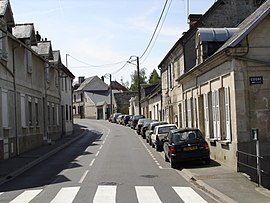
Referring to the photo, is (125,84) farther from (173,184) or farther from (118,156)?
(173,184)

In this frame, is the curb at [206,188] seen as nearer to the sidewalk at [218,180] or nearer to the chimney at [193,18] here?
the sidewalk at [218,180]

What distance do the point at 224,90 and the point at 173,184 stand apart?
548 cm

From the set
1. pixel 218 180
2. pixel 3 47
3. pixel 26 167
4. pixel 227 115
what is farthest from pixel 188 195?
pixel 3 47

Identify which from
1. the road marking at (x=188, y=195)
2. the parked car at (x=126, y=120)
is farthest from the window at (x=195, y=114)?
the parked car at (x=126, y=120)

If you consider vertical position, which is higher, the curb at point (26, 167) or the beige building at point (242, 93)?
the beige building at point (242, 93)

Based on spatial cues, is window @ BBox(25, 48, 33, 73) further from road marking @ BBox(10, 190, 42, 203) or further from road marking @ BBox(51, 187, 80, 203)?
road marking @ BBox(51, 187, 80, 203)

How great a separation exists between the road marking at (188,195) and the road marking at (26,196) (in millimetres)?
4147

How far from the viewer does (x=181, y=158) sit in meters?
19.8

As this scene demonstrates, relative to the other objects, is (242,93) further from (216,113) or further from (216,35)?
(216,35)

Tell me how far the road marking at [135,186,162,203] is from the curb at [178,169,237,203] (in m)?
1.55

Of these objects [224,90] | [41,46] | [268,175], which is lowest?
[268,175]

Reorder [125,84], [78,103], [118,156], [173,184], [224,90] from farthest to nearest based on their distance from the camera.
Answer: [125,84] < [78,103] < [118,156] < [224,90] < [173,184]

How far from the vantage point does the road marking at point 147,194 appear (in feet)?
40.1

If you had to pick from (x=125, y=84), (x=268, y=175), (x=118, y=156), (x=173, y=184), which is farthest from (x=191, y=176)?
(x=125, y=84)
